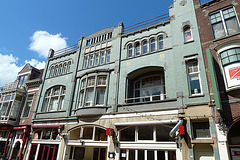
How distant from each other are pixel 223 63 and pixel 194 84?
6.79ft

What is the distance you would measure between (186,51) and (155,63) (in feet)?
7.94

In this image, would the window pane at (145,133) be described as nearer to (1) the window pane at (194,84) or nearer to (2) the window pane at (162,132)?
(2) the window pane at (162,132)

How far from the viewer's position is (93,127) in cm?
1353

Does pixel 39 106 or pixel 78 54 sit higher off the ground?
pixel 78 54

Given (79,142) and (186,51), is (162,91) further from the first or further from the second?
(79,142)

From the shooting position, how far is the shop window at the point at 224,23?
1071 cm

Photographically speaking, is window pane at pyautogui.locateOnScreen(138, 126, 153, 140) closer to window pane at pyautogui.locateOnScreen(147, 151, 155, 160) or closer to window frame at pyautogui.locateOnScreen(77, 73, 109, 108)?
window pane at pyautogui.locateOnScreen(147, 151, 155, 160)

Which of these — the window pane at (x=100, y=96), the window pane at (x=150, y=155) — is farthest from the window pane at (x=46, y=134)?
the window pane at (x=150, y=155)

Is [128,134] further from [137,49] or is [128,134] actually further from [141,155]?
[137,49]

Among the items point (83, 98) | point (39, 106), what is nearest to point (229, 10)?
point (83, 98)

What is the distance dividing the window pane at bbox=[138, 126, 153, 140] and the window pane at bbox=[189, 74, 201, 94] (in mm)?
3799

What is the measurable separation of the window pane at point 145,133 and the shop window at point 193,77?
12.3 ft

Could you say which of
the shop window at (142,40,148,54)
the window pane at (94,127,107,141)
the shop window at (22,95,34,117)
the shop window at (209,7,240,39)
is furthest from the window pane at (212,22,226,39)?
the shop window at (22,95,34,117)

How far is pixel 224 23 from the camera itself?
10992mm
